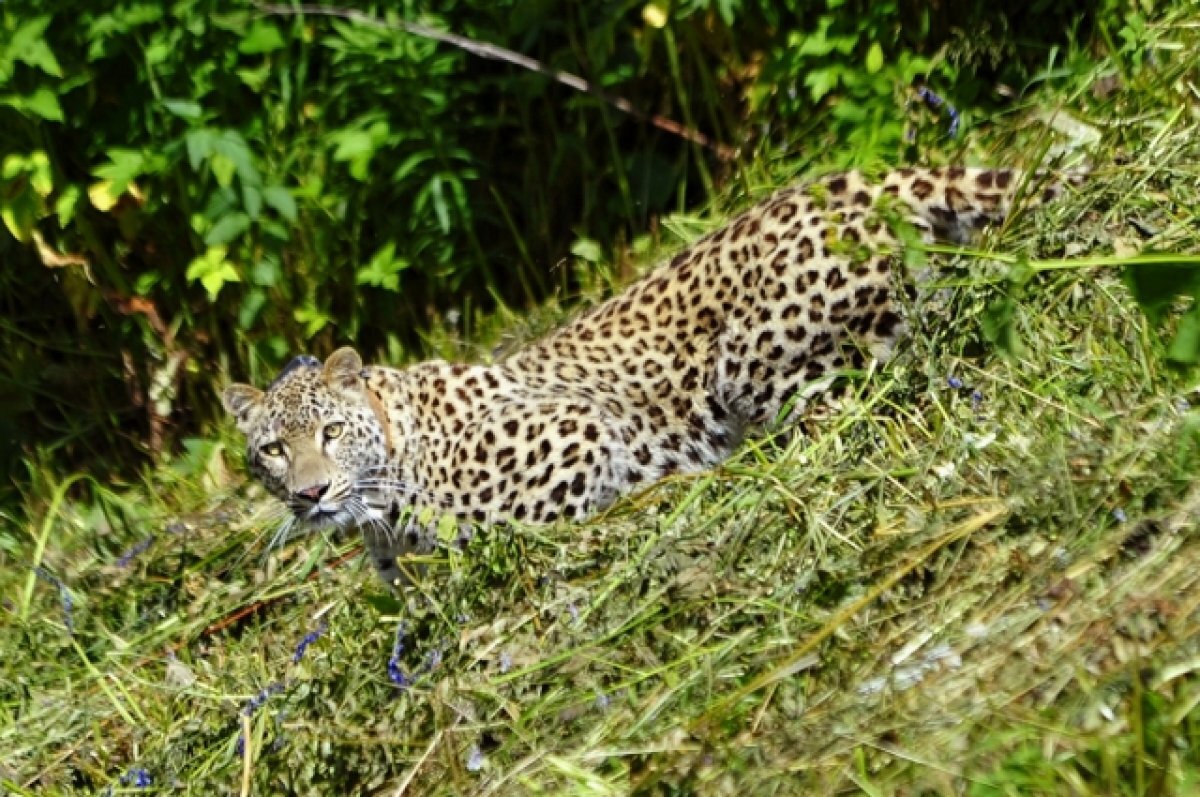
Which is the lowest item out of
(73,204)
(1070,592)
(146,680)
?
(146,680)

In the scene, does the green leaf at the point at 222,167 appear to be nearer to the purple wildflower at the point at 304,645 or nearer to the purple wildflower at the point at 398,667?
the purple wildflower at the point at 304,645

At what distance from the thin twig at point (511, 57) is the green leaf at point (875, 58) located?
2.29 feet

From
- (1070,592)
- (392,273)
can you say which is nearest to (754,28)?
(392,273)

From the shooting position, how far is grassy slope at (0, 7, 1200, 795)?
4590 mm

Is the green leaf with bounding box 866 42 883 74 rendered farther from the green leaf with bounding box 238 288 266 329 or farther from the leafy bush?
the green leaf with bounding box 238 288 266 329

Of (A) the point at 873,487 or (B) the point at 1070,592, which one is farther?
(A) the point at 873,487

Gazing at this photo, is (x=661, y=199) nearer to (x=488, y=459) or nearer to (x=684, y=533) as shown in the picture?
(x=488, y=459)

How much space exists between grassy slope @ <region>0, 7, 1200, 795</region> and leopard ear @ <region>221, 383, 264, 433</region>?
421 millimetres

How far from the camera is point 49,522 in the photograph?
25.6 ft

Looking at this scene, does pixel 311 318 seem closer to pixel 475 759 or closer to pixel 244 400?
pixel 244 400

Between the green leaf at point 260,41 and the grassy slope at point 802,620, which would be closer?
the grassy slope at point 802,620

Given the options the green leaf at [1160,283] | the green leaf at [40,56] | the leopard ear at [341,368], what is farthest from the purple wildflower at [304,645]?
the green leaf at [1160,283]

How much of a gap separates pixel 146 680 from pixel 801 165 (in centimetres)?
313

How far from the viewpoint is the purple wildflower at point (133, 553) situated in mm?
7805
